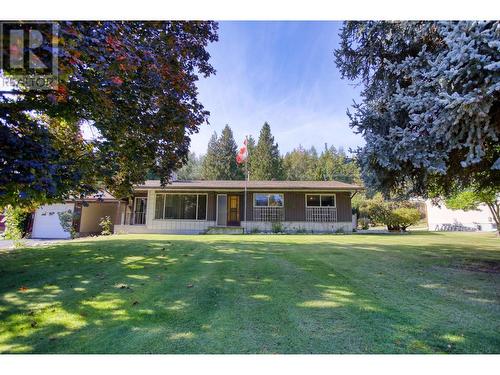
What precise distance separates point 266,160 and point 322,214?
25.8 meters

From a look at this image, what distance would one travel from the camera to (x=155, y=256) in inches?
287

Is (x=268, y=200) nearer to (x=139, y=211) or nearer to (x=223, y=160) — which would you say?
(x=139, y=211)

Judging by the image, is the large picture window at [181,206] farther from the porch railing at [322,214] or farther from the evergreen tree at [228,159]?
the evergreen tree at [228,159]

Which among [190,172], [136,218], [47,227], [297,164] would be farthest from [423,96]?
[190,172]

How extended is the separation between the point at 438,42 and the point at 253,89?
273 inches

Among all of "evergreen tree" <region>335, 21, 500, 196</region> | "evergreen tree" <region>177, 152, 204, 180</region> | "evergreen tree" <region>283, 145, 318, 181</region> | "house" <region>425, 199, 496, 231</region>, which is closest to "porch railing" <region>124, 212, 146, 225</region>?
"evergreen tree" <region>335, 21, 500, 196</region>

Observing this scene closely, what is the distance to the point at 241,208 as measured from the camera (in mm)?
19141

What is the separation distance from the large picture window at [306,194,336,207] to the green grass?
11.9m

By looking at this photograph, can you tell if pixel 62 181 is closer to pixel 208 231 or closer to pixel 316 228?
pixel 208 231

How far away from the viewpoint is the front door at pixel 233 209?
19250 mm

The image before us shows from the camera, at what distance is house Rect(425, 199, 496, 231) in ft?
72.6

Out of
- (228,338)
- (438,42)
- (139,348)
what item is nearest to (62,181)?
(139,348)

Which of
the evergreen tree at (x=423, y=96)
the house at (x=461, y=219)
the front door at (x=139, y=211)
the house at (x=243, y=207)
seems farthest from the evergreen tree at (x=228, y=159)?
the evergreen tree at (x=423, y=96)

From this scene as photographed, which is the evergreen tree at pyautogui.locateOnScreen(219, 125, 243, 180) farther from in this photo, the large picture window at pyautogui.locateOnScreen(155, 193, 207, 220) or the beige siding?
the large picture window at pyautogui.locateOnScreen(155, 193, 207, 220)
